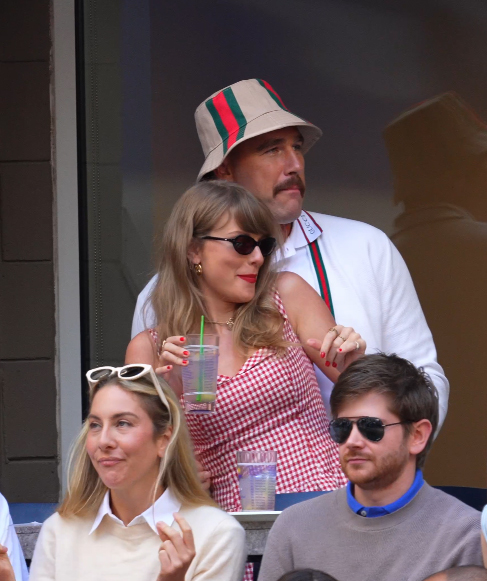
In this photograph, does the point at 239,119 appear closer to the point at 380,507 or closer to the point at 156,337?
the point at 156,337

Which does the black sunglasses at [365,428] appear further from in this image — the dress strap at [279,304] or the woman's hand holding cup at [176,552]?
the dress strap at [279,304]

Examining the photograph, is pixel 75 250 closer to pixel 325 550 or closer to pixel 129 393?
pixel 129 393

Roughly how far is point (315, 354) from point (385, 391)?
63cm

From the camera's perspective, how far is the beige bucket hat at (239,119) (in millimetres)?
3533

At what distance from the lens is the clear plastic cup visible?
108 inches

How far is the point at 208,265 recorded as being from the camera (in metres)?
3.15

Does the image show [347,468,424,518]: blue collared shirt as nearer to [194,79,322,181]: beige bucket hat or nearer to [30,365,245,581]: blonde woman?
[30,365,245,581]: blonde woman

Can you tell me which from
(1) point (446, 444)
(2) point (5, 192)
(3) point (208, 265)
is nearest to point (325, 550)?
(3) point (208, 265)

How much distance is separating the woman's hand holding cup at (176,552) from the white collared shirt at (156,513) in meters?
0.33

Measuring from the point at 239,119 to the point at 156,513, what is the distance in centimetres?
153

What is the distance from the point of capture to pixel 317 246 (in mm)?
3574

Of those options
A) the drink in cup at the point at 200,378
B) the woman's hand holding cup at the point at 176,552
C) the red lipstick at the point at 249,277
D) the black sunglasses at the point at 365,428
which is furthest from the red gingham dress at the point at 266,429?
the woman's hand holding cup at the point at 176,552

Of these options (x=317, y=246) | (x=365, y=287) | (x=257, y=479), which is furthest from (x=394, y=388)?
(x=317, y=246)

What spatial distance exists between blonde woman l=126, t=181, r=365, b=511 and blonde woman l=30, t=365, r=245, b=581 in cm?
17
